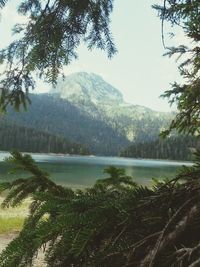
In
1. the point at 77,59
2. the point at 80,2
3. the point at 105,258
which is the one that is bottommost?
the point at 105,258

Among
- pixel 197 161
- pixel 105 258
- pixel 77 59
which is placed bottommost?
pixel 105 258

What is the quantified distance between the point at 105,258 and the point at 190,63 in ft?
11.7

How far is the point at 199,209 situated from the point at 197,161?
89 cm

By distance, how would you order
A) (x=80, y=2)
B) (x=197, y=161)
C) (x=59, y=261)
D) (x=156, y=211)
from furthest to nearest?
1. (x=80, y=2)
2. (x=197, y=161)
3. (x=59, y=261)
4. (x=156, y=211)

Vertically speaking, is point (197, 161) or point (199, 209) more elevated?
point (197, 161)

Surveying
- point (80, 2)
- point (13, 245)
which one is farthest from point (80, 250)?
point (80, 2)

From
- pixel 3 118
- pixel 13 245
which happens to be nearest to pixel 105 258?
pixel 13 245

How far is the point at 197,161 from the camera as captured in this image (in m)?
2.57

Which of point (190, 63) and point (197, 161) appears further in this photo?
point (190, 63)

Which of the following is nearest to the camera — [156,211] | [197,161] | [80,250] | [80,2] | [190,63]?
[80,250]

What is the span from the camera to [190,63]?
Result: 4.73 m

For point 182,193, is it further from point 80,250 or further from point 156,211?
point 80,250

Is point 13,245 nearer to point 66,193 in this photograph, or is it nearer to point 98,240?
point 98,240

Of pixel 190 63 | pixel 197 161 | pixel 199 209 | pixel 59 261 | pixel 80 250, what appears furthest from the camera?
pixel 190 63
